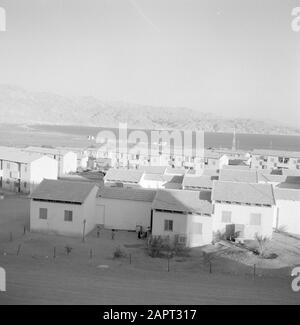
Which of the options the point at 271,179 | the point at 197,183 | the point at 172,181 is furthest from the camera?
the point at 172,181

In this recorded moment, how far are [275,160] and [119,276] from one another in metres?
50.7

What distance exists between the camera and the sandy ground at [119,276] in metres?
15.4

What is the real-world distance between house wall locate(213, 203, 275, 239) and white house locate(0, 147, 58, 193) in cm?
2205

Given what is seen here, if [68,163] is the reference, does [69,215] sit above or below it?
below

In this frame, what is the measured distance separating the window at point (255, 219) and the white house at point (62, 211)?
10731mm

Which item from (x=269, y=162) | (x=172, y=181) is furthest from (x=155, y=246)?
(x=269, y=162)

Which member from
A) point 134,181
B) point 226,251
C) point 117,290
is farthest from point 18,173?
point 117,290

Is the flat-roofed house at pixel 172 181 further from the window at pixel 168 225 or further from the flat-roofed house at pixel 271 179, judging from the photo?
the window at pixel 168 225

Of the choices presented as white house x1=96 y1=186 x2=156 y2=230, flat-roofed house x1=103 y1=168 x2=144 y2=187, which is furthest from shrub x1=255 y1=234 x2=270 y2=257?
flat-roofed house x1=103 y1=168 x2=144 y2=187

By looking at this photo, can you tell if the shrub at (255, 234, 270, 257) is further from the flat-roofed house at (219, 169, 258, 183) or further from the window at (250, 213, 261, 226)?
the flat-roofed house at (219, 169, 258, 183)

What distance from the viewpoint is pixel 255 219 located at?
26.2 metres
